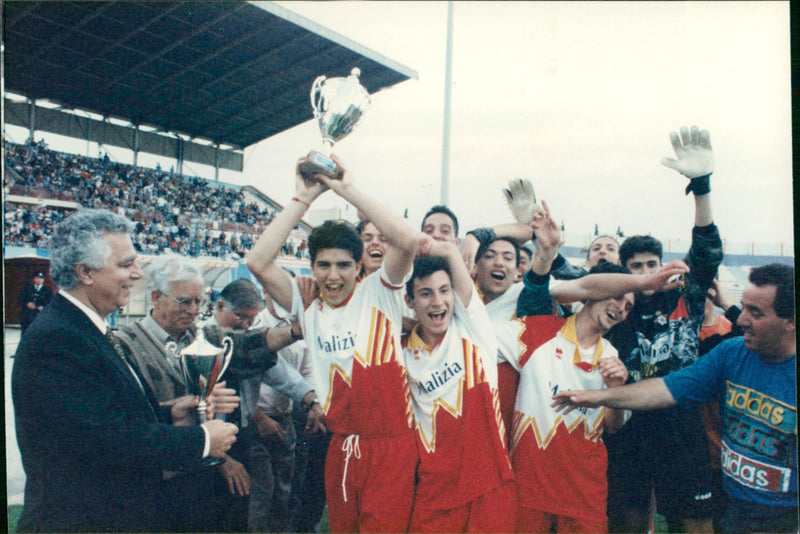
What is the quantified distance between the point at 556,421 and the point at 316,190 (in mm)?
1373

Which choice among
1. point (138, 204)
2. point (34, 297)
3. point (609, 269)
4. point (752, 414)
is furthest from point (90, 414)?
point (752, 414)

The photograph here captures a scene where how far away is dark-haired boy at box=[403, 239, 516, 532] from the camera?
2.04 m

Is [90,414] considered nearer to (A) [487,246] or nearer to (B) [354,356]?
(B) [354,356]

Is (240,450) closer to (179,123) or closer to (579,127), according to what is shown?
(179,123)

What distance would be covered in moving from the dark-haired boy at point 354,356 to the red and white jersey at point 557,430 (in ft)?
1.66

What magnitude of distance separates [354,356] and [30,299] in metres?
1.40

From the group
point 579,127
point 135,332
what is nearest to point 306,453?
point 135,332

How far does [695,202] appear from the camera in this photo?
2.10 metres

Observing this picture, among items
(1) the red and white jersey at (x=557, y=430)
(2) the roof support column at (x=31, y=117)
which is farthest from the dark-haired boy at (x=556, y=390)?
(2) the roof support column at (x=31, y=117)

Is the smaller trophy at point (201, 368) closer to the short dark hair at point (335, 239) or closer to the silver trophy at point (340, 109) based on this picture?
the short dark hair at point (335, 239)

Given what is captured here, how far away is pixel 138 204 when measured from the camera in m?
2.39

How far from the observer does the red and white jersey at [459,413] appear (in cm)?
204

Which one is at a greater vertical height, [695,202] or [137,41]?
[137,41]

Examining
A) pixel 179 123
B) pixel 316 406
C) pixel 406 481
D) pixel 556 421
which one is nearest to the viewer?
pixel 406 481
